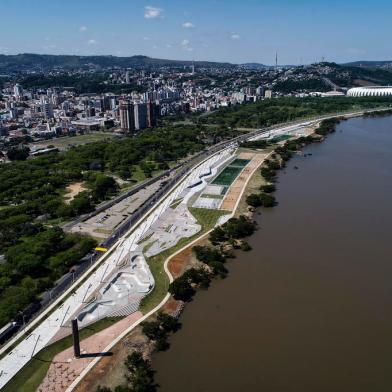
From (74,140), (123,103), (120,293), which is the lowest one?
(120,293)

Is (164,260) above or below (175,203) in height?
below

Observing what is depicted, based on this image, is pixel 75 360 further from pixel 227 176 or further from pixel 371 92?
pixel 371 92

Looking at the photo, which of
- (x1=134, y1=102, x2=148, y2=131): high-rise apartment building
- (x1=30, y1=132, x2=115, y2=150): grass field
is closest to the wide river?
(x1=30, y1=132, x2=115, y2=150): grass field

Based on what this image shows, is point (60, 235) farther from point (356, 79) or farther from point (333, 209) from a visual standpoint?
point (356, 79)

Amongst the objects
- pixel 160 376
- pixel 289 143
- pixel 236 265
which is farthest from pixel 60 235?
pixel 289 143

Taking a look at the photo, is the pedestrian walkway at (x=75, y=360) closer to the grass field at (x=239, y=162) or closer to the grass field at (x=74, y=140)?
the grass field at (x=239, y=162)

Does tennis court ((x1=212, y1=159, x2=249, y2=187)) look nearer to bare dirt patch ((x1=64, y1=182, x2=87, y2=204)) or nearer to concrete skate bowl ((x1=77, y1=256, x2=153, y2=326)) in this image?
bare dirt patch ((x1=64, y1=182, x2=87, y2=204))

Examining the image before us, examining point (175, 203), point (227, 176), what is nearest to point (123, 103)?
point (227, 176)

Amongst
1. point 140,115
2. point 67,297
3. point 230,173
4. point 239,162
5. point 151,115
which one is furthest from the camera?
point 151,115
